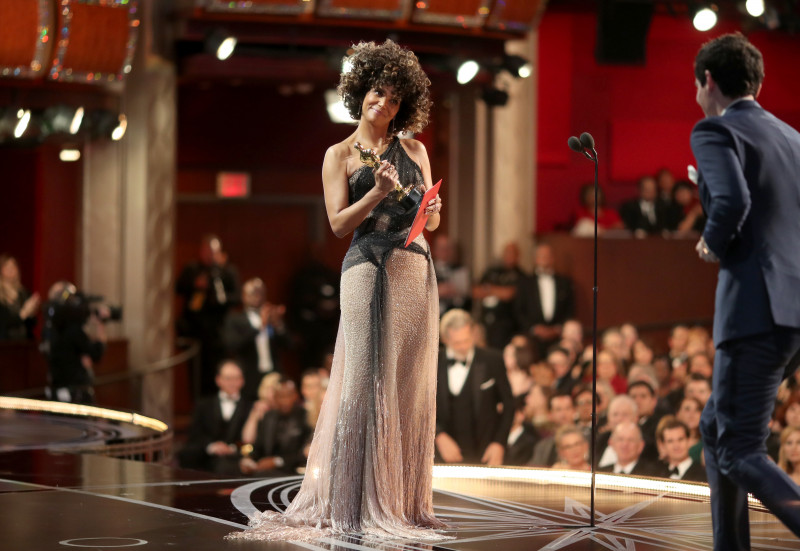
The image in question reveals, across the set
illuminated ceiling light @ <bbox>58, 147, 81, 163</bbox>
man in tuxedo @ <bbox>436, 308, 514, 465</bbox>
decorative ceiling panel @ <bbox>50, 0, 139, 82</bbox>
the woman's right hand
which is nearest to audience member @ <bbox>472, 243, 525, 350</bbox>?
decorative ceiling panel @ <bbox>50, 0, 139, 82</bbox>

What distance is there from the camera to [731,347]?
3355mm

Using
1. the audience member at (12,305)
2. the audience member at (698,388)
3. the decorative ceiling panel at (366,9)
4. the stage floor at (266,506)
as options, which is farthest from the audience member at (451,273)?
the stage floor at (266,506)

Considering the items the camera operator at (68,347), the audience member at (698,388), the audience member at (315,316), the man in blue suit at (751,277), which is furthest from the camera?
the audience member at (315,316)

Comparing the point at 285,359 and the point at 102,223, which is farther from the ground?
the point at 102,223

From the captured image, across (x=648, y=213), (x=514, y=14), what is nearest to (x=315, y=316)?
(x=648, y=213)

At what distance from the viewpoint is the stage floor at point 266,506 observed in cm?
387

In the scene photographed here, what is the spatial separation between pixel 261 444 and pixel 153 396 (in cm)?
391

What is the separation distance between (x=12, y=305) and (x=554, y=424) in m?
5.00

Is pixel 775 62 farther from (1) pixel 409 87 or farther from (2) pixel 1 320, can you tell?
(1) pixel 409 87

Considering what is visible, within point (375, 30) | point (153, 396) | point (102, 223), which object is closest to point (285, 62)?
point (375, 30)

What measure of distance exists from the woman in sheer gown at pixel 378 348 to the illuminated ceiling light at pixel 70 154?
320 inches

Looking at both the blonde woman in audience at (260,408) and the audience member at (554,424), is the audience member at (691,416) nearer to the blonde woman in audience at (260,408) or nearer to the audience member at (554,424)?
the audience member at (554,424)

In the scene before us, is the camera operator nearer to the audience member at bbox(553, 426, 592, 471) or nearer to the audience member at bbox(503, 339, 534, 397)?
the audience member at bbox(503, 339, 534, 397)

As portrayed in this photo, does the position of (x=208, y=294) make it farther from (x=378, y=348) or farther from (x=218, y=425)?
(x=378, y=348)
